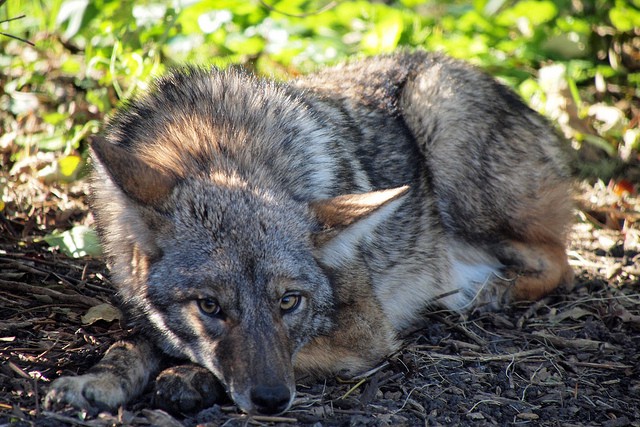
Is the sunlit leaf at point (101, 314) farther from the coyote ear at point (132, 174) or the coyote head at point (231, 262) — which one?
the coyote ear at point (132, 174)

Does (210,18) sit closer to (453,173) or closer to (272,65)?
(272,65)

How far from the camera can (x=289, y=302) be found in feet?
11.5

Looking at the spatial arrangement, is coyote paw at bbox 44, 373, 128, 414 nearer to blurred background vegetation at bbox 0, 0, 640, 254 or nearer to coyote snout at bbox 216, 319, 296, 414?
coyote snout at bbox 216, 319, 296, 414

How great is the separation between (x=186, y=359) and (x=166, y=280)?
0.50 m

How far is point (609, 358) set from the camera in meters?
4.49

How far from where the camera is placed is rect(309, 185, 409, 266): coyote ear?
3.52 metres

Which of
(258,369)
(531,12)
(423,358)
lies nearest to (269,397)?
(258,369)

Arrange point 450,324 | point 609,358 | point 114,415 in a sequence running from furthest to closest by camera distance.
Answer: point 450,324, point 609,358, point 114,415

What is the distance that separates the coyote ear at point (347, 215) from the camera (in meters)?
3.52

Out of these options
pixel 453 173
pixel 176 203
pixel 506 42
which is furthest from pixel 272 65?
pixel 176 203

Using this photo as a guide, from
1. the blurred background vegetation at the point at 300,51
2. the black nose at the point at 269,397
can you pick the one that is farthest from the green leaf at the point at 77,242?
the black nose at the point at 269,397

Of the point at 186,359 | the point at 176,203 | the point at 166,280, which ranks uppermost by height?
the point at 176,203

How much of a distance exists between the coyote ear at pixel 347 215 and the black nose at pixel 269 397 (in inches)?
30.6

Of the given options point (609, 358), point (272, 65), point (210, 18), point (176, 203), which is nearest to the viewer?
point (176, 203)
